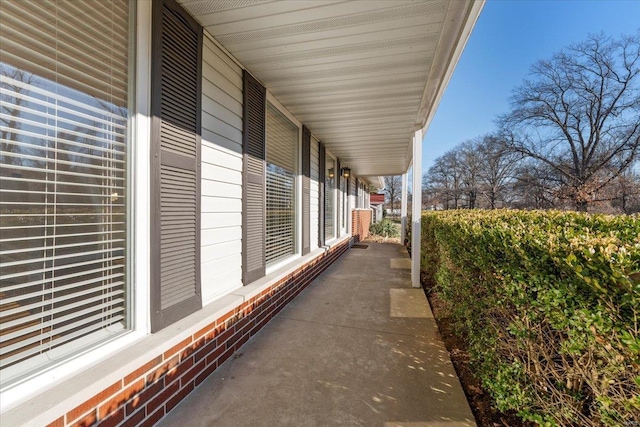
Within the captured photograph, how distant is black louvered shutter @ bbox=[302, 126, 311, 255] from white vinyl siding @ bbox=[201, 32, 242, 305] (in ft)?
6.17

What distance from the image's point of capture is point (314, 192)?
5477 millimetres

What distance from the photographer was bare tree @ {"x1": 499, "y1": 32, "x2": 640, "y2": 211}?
13.7m

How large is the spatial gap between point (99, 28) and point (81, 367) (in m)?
1.84

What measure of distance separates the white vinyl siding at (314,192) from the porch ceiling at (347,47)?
4.46 feet

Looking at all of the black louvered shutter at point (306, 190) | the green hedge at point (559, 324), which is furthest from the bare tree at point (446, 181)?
the green hedge at point (559, 324)

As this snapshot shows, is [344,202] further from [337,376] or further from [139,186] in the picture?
[139,186]

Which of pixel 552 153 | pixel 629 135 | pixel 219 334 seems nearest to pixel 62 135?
pixel 219 334

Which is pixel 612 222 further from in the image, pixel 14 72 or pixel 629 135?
pixel 629 135

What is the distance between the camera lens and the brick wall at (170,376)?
4.47ft

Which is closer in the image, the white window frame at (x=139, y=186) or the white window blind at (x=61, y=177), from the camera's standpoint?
the white window blind at (x=61, y=177)

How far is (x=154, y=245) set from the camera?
70.6 inches

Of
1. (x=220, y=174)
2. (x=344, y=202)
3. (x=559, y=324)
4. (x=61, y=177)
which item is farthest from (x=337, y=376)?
(x=344, y=202)

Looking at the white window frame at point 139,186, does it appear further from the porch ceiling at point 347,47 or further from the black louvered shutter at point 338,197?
the black louvered shutter at point 338,197

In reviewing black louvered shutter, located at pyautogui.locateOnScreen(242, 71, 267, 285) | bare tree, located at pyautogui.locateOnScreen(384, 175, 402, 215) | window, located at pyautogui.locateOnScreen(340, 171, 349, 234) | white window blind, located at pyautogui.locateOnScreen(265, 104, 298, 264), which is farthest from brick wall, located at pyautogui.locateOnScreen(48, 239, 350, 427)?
bare tree, located at pyautogui.locateOnScreen(384, 175, 402, 215)
